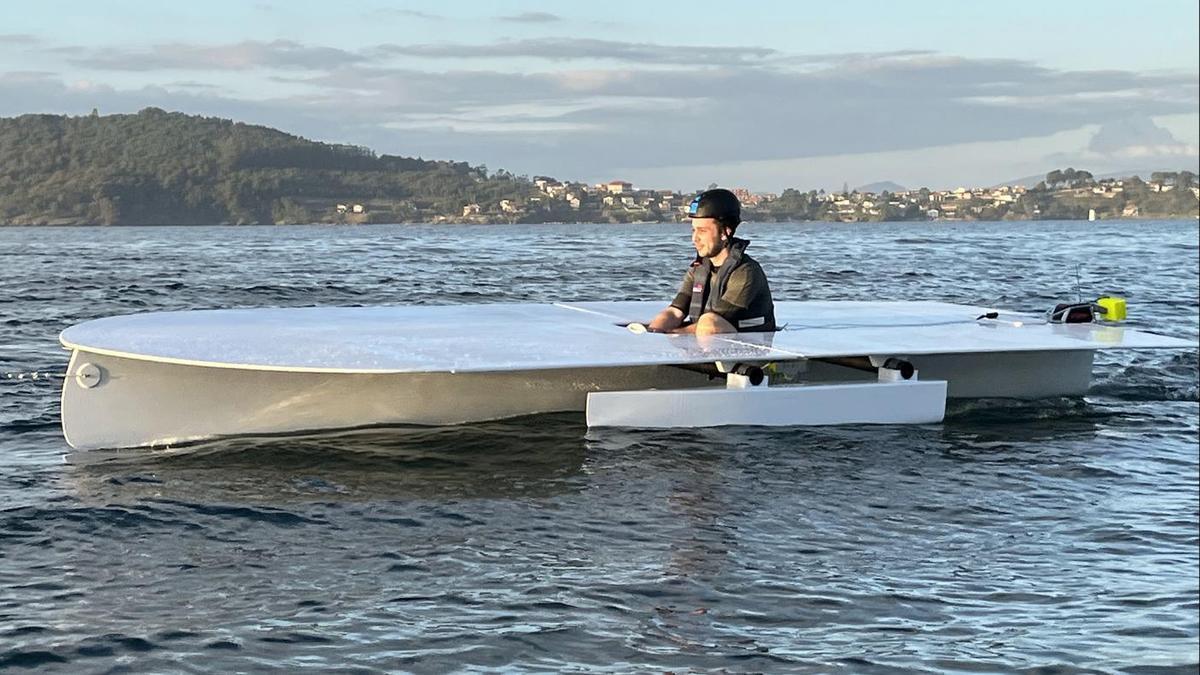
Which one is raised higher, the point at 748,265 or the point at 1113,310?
the point at 748,265

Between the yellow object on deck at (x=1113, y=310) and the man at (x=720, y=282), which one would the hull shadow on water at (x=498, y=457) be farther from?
the yellow object on deck at (x=1113, y=310)

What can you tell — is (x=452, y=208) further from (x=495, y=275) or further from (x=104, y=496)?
(x=104, y=496)

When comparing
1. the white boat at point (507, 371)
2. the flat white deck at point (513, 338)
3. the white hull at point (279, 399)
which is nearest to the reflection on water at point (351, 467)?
the white hull at point (279, 399)

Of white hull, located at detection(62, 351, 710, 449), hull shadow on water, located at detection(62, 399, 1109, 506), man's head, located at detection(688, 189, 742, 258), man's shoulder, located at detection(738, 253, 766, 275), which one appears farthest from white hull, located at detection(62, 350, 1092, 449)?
man's head, located at detection(688, 189, 742, 258)

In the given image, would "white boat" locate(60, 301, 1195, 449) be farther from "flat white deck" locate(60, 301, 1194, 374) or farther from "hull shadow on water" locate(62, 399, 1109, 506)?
"hull shadow on water" locate(62, 399, 1109, 506)

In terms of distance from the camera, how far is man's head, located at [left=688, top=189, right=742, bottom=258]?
11.1 m

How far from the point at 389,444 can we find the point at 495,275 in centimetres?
2475

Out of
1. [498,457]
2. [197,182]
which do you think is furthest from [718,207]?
[197,182]

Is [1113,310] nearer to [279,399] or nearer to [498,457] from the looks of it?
[498,457]

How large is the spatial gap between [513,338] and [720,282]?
191 cm

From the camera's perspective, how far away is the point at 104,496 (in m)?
8.37

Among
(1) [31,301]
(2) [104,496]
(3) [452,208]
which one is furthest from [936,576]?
(3) [452,208]

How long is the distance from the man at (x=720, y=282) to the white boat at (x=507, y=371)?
0.22m

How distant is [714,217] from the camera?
438 inches
